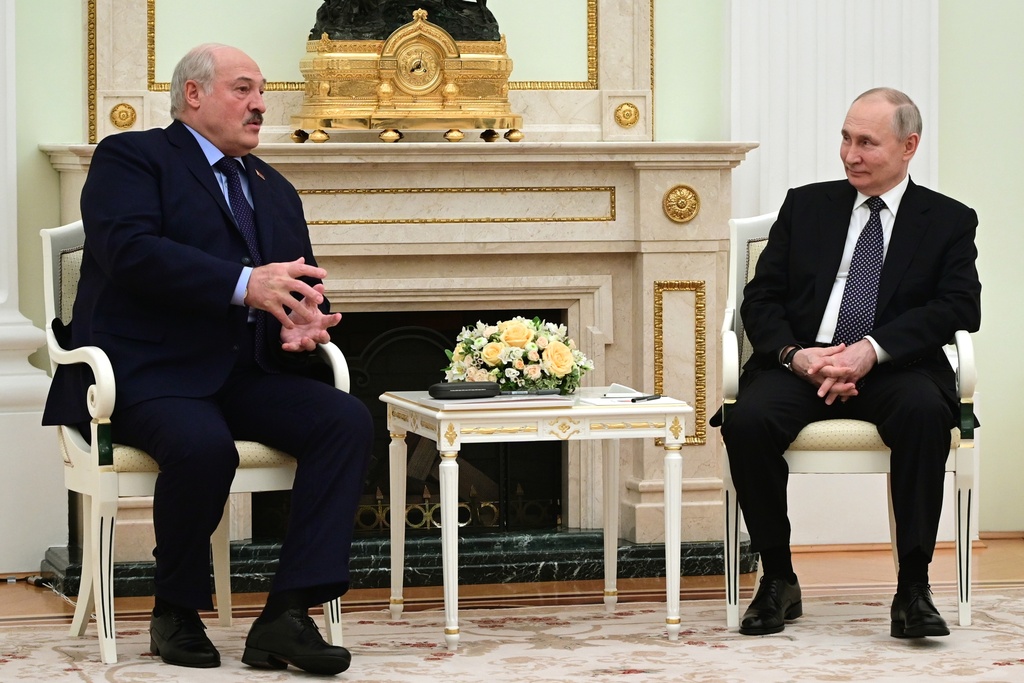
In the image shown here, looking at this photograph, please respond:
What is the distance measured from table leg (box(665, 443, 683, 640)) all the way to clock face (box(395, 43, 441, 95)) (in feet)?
5.40

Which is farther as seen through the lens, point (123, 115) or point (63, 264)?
point (123, 115)

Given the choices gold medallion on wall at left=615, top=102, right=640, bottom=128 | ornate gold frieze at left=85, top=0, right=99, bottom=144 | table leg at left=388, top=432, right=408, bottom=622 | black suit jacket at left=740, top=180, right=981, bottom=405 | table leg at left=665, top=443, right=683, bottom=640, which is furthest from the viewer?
gold medallion on wall at left=615, top=102, right=640, bottom=128

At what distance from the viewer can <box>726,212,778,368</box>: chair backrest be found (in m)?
4.10

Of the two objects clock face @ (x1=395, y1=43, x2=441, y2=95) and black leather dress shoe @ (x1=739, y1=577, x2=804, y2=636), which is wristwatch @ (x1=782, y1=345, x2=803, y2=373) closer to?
black leather dress shoe @ (x1=739, y1=577, x2=804, y2=636)

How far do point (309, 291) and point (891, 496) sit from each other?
1563 millimetres

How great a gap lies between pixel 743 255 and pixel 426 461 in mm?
1455

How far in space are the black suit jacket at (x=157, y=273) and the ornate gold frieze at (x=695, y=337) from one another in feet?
5.01

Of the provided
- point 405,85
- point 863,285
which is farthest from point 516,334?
point 405,85

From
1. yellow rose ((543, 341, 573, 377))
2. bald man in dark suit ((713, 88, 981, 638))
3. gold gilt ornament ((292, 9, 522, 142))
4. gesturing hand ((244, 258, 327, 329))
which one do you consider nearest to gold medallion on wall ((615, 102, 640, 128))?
gold gilt ornament ((292, 9, 522, 142))

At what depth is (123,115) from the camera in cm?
470

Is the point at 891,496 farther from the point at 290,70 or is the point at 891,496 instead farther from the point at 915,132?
the point at 290,70

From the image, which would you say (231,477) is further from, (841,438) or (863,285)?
(863,285)

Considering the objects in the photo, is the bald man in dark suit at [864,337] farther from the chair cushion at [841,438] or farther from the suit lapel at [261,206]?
the suit lapel at [261,206]

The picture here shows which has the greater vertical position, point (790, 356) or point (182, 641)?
point (790, 356)
